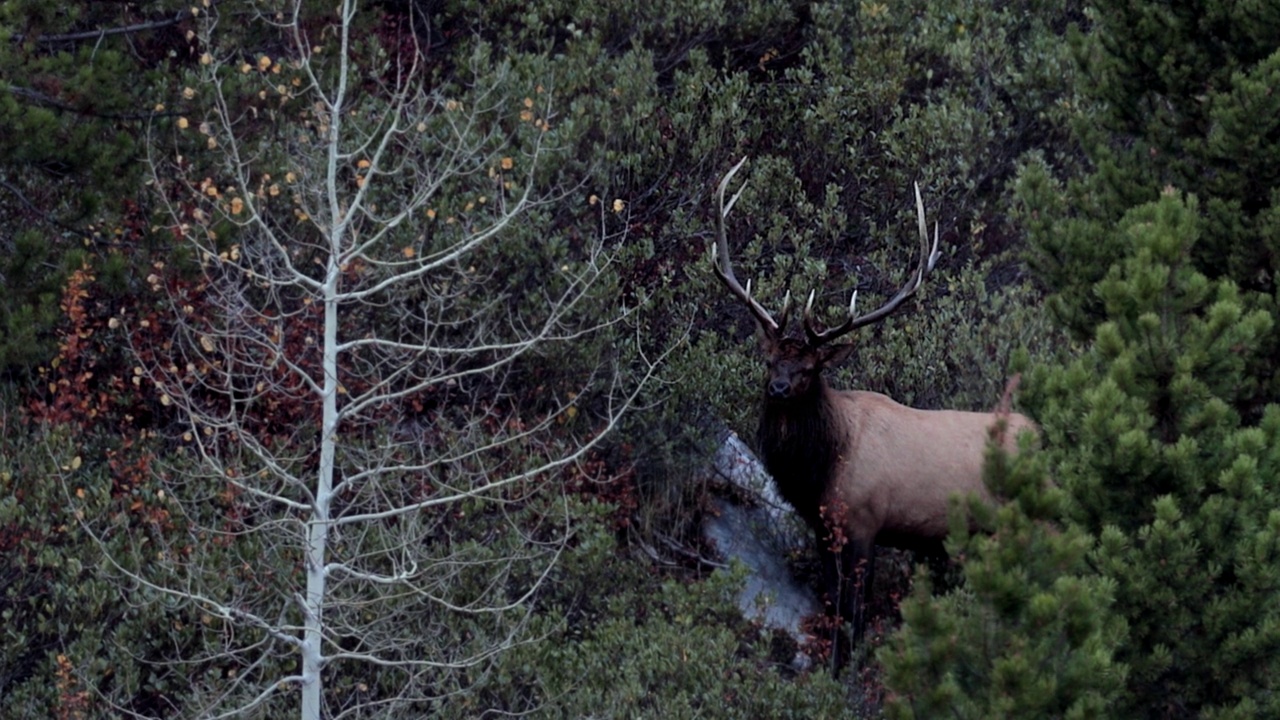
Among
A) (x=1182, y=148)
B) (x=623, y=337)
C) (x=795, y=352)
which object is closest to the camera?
(x=1182, y=148)

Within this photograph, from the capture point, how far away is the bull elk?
30.4 ft

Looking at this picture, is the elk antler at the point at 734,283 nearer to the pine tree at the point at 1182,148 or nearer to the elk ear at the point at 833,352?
the elk ear at the point at 833,352

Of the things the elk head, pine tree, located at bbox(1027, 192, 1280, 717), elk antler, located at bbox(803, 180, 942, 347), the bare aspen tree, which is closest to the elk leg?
the elk head

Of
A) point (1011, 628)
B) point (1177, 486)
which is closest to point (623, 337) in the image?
point (1177, 486)

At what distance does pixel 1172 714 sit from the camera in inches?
259

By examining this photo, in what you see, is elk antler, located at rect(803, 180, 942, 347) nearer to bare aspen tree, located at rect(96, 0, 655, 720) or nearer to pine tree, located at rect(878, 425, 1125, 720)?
bare aspen tree, located at rect(96, 0, 655, 720)

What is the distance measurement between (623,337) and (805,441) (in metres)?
2.50

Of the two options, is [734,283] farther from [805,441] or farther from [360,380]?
[360,380]

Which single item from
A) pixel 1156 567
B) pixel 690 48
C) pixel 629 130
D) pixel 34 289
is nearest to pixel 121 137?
pixel 34 289

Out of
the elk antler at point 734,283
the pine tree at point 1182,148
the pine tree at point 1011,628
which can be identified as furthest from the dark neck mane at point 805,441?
the pine tree at point 1011,628

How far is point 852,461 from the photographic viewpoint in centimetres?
939

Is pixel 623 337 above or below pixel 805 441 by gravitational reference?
below

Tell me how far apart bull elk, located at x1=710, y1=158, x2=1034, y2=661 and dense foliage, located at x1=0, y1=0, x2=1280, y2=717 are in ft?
1.61

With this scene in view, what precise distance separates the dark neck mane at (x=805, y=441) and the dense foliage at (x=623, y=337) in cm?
84
